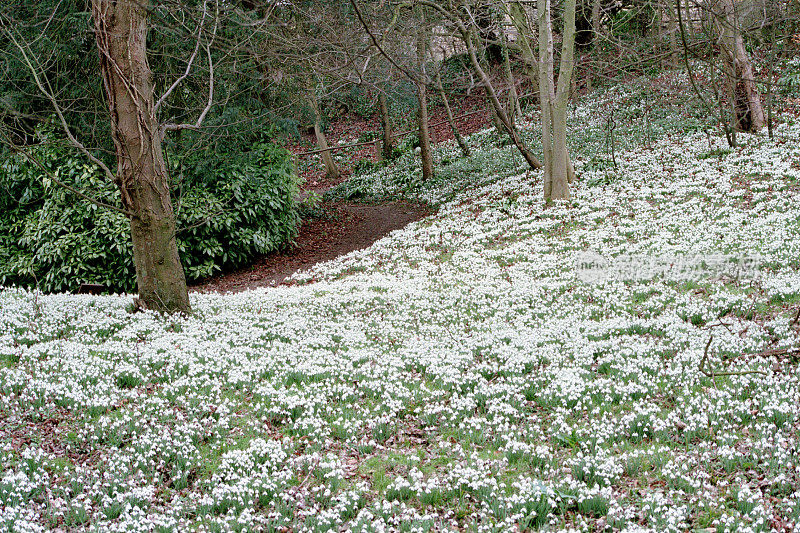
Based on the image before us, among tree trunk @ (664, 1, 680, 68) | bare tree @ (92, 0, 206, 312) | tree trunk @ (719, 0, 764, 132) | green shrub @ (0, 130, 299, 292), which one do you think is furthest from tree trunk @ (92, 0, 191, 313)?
tree trunk @ (719, 0, 764, 132)

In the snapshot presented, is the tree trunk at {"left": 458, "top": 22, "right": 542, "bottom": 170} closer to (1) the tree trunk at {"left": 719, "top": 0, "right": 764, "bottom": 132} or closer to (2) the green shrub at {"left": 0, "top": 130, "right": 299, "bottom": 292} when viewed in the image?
(1) the tree trunk at {"left": 719, "top": 0, "right": 764, "bottom": 132}

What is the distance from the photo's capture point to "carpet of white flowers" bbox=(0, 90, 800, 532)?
4.61m

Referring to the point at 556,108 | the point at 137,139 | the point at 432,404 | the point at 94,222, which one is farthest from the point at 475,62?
the point at 432,404

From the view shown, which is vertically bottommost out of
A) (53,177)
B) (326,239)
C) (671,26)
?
(326,239)

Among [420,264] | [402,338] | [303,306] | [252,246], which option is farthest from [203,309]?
[252,246]

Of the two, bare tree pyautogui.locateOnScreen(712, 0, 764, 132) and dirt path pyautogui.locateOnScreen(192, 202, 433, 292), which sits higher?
bare tree pyautogui.locateOnScreen(712, 0, 764, 132)

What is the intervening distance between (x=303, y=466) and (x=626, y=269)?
8469 millimetres

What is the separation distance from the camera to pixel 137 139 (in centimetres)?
1005

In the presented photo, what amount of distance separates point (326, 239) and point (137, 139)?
11.5m

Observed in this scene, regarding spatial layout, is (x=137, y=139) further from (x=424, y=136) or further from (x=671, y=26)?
(x=671, y=26)

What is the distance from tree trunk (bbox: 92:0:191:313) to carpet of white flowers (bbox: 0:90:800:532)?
110 cm

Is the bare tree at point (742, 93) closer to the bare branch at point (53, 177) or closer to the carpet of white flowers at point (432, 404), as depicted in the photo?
the carpet of white flowers at point (432, 404)

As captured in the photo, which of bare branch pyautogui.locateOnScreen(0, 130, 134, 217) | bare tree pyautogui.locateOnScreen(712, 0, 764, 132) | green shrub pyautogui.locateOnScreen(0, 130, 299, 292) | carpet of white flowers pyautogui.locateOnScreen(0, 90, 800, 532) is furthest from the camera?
bare tree pyautogui.locateOnScreen(712, 0, 764, 132)

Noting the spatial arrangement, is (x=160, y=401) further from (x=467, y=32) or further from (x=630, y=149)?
(x=630, y=149)
